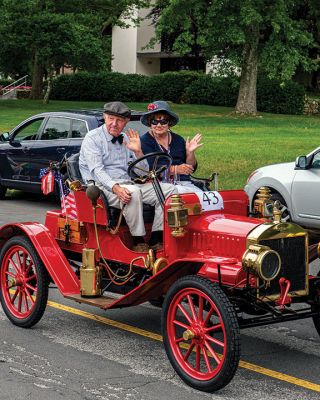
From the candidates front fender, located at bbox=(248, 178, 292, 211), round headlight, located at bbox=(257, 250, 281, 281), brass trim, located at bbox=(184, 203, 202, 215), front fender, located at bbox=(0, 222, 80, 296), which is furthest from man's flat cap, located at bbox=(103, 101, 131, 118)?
front fender, located at bbox=(248, 178, 292, 211)

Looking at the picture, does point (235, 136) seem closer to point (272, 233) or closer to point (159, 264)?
point (159, 264)

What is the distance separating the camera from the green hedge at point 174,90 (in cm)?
4372

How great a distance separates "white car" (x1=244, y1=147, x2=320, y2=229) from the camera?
11445 mm

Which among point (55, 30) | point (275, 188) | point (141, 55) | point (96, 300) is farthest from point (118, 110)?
point (141, 55)

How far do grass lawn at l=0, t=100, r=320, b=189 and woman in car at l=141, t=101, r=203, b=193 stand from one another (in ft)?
31.1

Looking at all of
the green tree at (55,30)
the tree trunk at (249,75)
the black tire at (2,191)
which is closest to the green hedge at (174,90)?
the tree trunk at (249,75)

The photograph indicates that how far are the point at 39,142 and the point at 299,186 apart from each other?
16.6 feet

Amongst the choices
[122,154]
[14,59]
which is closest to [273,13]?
[14,59]

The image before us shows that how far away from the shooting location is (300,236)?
→ 18.6ft

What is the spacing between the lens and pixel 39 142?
582 inches

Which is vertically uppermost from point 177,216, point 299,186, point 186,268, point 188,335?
point 177,216

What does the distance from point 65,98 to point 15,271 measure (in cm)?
4694

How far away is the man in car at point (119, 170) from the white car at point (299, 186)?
183 inches

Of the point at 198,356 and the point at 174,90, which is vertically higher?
the point at 174,90
